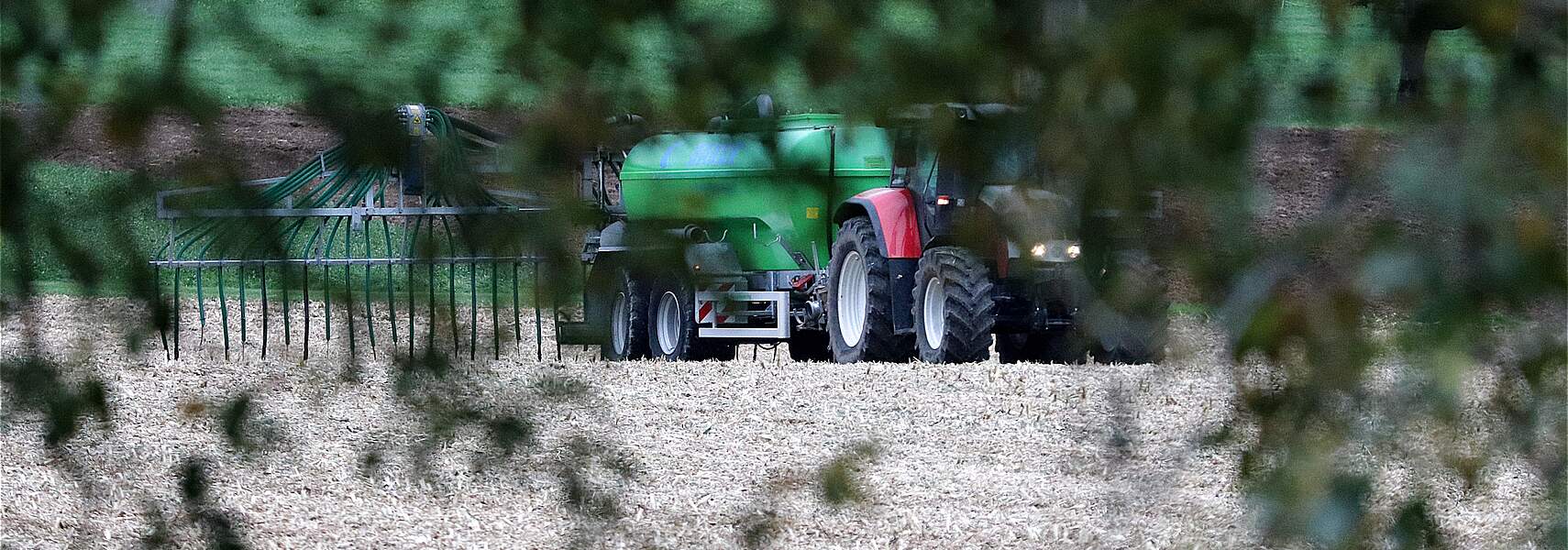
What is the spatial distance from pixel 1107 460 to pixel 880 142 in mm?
261

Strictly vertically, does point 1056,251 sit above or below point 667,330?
above

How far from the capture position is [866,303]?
22.7ft

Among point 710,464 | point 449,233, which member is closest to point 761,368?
point 710,464

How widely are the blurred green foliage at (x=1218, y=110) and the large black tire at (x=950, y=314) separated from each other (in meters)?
4.95

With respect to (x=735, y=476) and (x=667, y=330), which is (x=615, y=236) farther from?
(x=667, y=330)

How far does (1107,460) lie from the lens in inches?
41.3

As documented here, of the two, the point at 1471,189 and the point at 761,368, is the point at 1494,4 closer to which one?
the point at 1471,189

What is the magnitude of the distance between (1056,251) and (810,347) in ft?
25.2

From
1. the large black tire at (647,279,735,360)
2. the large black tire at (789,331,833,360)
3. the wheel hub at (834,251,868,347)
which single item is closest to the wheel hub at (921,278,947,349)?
the wheel hub at (834,251,868,347)

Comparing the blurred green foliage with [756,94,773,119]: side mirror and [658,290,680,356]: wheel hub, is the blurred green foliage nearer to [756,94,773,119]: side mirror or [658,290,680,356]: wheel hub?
[756,94,773,119]: side mirror

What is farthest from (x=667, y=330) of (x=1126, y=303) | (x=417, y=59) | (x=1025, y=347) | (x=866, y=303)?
(x=1126, y=303)

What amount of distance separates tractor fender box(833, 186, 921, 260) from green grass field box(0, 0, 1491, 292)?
537cm

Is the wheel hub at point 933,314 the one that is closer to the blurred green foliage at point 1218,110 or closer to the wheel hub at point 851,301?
the wheel hub at point 851,301

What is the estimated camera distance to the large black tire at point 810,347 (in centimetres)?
856
